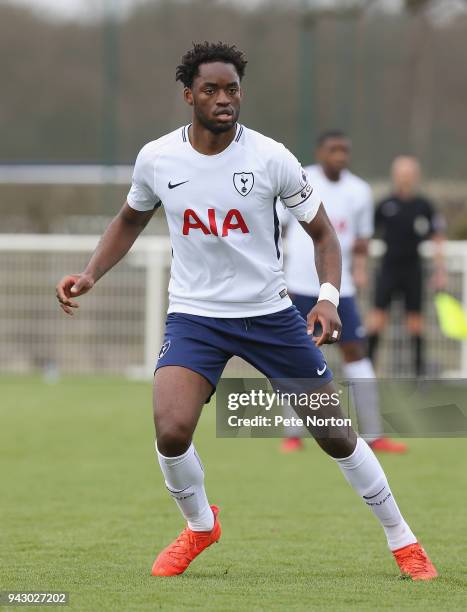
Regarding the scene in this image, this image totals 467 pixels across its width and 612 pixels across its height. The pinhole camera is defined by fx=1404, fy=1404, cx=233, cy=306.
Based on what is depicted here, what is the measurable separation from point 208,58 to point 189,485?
6.40 ft

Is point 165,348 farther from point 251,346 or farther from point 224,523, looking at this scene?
point 224,523

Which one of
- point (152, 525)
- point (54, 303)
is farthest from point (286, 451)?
point (54, 303)

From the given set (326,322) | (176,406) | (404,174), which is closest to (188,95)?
(326,322)

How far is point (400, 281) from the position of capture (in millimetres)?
16000

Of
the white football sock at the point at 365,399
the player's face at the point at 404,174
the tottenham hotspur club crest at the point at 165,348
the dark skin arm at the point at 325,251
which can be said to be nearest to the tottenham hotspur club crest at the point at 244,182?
the dark skin arm at the point at 325,251

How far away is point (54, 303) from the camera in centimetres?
1812

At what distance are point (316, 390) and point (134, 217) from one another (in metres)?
1.22

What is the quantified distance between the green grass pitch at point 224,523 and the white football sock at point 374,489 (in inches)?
8.3

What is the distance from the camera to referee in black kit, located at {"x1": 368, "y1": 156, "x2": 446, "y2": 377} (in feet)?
50.8

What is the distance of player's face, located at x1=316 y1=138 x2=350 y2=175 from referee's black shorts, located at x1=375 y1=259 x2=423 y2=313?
15.0 feet

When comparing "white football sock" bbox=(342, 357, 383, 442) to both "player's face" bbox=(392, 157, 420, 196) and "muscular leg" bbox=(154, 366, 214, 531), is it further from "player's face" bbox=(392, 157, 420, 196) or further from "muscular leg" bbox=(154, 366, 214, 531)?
"player's face" bbox=(392, 157, 420, 196)

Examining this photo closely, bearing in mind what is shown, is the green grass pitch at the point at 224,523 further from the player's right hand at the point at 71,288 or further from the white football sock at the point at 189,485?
the player's right hand at the point at 71,288

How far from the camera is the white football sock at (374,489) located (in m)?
6.42

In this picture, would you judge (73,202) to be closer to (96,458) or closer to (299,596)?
(96,458)
